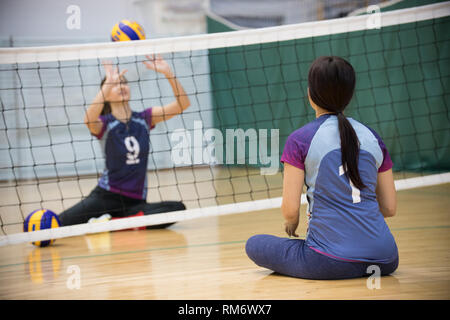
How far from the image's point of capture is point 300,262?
86.3 inches

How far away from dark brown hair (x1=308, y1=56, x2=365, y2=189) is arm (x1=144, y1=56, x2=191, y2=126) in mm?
1770

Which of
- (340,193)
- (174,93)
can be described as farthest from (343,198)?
(174,93)

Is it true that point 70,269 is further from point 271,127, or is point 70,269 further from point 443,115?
point 271,127

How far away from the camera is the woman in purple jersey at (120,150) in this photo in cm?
391

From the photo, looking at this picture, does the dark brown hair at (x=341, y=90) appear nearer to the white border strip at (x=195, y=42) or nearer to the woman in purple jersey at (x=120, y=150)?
the white border strip at (x=195, y=42)

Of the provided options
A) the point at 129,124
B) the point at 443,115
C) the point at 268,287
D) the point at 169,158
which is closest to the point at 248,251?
the point at 268,287

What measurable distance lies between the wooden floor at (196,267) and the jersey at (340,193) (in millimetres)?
166

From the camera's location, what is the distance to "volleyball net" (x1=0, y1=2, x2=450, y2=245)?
132 inches

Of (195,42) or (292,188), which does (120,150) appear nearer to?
(195,42)

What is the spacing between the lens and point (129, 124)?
13.5 ft

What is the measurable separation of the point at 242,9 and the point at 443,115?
4290 millimetres

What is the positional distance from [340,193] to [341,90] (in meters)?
0.39
